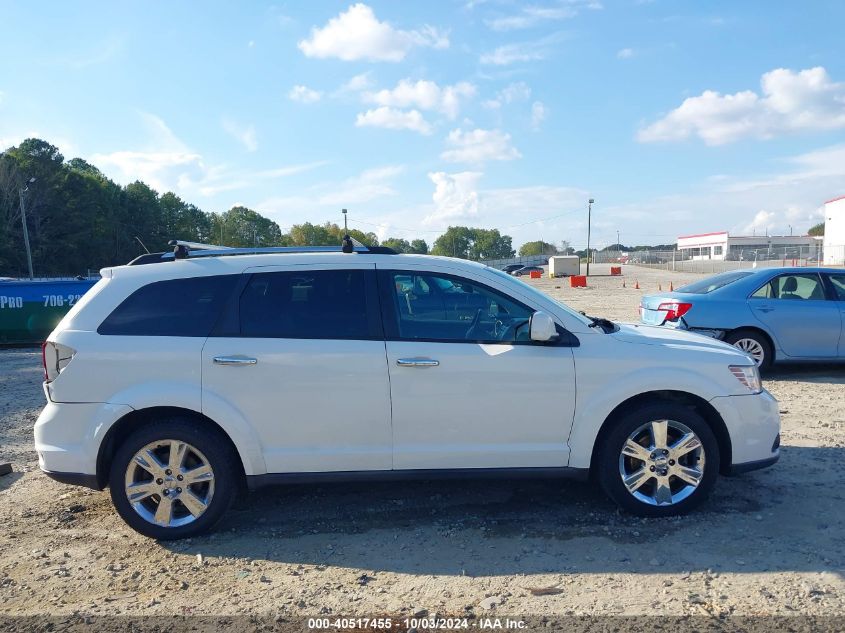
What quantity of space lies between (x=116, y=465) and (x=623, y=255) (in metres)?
119

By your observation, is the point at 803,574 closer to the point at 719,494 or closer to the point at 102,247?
the point at 719,494

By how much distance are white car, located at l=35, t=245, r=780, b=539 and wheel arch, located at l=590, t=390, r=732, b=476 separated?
1 centimetres

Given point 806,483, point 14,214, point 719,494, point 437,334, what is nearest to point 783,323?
point 806,483

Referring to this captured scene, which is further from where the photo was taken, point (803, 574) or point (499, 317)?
point (499, 317)

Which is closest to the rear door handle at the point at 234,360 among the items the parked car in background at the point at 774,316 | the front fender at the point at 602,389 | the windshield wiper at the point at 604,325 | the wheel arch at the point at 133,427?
the wheel arch at the point at 133,427

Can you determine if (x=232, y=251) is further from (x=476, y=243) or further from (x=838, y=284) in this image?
(x=476, y=243)

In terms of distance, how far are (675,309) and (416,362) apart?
5725 mm

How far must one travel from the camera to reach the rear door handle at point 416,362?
3939 millimetres

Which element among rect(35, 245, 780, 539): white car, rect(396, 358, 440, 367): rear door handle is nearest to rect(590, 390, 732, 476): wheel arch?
rect(35, 245, 780, 539): white car

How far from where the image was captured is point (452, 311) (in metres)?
4.23

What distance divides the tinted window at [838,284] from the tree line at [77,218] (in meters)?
31.4

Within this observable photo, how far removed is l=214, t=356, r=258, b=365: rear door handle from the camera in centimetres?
393

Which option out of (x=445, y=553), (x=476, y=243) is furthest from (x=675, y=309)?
(x=476, y=243)

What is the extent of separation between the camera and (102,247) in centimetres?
7062
